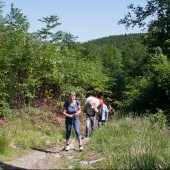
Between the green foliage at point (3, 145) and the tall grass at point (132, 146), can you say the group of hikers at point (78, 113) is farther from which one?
the green foliage at point (3, 145)

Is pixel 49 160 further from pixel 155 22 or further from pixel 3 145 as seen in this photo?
pixel 155 22

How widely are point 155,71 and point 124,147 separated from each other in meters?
8.55

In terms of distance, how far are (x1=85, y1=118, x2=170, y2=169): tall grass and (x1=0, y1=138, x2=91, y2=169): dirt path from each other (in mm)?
469

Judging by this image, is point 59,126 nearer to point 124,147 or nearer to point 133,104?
point 133,104

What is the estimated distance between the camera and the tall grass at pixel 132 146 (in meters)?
7.11

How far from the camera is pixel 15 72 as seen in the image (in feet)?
52.9

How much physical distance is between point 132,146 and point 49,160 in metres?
2.33

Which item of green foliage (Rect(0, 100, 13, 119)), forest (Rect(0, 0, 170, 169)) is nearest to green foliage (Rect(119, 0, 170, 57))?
forest (Rect(0, 0, 170, 169))

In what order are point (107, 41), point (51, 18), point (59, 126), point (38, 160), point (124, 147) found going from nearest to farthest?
point (124, 147)
point (38, 160)
point (59, 126)
point (51, 18)
point (107, 41)

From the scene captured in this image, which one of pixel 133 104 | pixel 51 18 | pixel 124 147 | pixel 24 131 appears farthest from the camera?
pixel 51 18

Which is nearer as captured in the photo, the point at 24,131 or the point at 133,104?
the point at 24,131

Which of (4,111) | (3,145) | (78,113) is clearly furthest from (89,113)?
(3,145)

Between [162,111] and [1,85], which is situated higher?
[1,85]

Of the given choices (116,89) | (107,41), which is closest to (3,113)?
(116,89)
